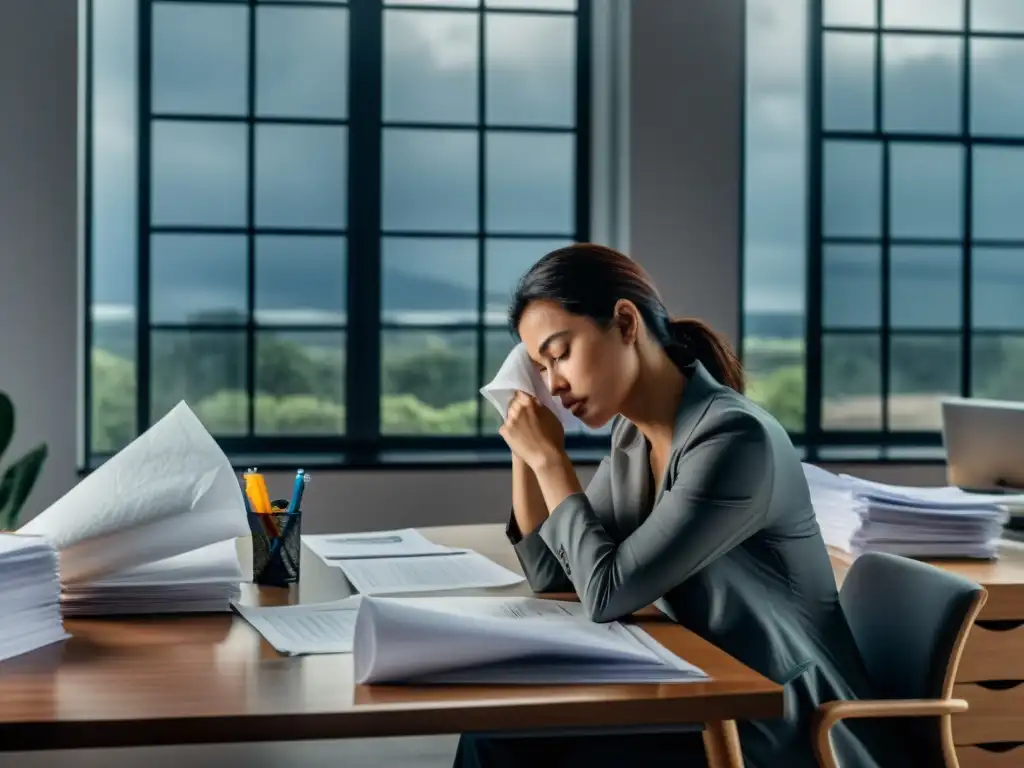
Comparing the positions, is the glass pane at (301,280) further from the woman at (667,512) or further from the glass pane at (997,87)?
the glass pane at (997,87)

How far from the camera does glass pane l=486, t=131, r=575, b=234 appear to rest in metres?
4.18

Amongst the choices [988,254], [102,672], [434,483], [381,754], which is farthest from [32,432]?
[988,254]

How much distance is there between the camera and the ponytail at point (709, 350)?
182cm

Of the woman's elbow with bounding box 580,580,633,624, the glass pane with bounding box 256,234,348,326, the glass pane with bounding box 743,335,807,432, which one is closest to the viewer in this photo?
the woman's elbow with bounding box 580,580,633,624

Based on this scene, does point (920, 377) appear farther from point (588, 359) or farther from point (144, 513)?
point (144, 513)

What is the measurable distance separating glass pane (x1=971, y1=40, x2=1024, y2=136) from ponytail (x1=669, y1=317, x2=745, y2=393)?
311cm

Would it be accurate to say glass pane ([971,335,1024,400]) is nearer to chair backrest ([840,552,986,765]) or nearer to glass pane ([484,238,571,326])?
glass pane ([484,238,571,326])

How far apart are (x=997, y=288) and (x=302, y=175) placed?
2.59 metres

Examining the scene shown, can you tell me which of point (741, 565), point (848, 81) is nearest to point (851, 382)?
point (848, 81)

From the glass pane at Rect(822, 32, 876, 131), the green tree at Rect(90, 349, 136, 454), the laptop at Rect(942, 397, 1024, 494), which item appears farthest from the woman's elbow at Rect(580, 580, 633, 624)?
the glass pane at Rect(822, 32, 876, 131)

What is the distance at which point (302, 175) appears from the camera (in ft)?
13.3

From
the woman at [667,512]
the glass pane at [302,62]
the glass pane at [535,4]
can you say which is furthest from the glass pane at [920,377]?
the woman at [667,512]

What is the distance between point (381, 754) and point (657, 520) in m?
1.64

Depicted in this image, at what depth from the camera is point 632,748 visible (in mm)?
1580
